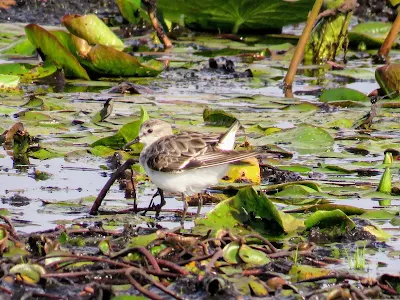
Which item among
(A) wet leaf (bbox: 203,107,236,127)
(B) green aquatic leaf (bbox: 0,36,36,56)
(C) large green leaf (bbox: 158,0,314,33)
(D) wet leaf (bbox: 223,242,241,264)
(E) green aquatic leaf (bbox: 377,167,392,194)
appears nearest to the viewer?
(D) wet leaf (bbox: 223,242,241,264)

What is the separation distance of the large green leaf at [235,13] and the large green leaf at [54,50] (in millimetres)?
2456

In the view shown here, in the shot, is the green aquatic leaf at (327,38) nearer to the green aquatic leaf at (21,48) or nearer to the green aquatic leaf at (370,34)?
the green aquatic leaf at (370,34)

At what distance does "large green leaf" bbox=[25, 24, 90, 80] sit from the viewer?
9.64 meters

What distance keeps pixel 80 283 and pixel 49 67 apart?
5639 millimetres

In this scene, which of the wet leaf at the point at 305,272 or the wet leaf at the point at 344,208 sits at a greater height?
the wet leaf at the point at 305,272

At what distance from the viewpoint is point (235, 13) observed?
12.5 metres

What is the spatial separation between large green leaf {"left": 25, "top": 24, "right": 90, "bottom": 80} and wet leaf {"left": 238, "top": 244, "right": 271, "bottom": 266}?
5.04m

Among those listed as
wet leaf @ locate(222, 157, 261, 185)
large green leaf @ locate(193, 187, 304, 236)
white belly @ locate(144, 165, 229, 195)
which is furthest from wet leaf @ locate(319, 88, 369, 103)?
large green leaf @ locate(193, 187, 304, 236)

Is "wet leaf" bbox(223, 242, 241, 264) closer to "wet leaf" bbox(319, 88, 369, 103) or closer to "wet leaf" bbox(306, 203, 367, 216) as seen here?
"wet leaf" bbox(306, 203, 367, 216)

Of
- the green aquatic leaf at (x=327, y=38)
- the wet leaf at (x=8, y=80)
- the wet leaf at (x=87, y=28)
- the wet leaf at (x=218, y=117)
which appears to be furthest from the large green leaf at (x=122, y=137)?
the green aquatic leaf at (x=327, y=38)

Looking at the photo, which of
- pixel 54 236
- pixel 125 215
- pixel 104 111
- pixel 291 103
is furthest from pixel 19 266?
pixel 291 103

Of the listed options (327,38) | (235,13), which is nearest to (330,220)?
(327,38)

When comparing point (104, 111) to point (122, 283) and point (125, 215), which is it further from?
point (122, 283)

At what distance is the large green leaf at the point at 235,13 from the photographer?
12.0 metres
